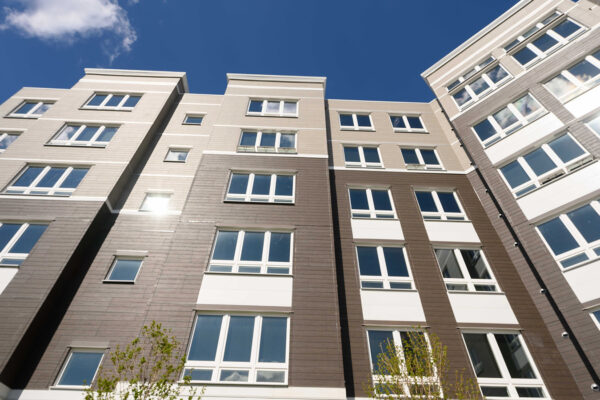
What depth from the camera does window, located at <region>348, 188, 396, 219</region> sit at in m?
15.6

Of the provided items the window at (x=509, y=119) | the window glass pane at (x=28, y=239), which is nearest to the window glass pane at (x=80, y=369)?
the window glass pane at (x=28, y=239)

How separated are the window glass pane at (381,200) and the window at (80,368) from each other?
1281 cm

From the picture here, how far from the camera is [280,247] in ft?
42.4

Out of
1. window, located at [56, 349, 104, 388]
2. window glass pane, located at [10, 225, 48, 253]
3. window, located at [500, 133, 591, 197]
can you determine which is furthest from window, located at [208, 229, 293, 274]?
window, located at [500, 133, 591, 197]

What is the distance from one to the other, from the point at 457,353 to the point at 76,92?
25.4 m

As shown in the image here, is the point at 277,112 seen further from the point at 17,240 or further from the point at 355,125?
the point at 17,240

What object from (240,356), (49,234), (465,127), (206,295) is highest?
(465,127)

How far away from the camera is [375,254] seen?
14.0 m

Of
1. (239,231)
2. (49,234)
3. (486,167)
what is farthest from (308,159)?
(49,234)

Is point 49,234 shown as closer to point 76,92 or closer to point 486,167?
point 76,92

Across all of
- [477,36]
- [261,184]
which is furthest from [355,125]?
[477,36]

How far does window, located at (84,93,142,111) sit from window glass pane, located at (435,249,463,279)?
770 inches

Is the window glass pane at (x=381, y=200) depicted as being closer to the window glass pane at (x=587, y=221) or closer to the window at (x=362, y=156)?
the window at (x=362, y=156)

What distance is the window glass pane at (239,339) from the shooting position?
9.81 metres
